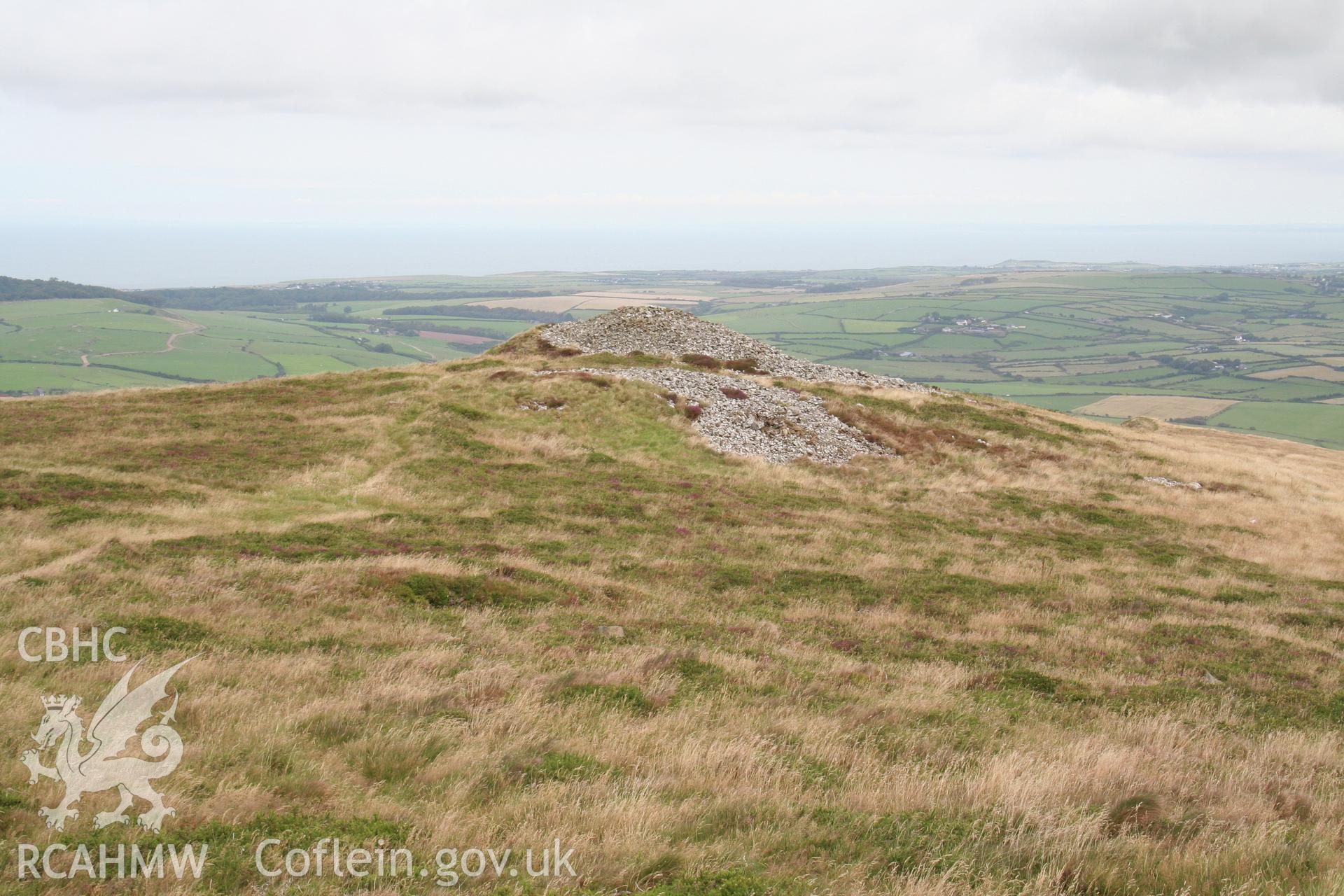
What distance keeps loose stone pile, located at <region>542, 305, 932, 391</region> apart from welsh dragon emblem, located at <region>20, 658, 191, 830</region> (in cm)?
5144

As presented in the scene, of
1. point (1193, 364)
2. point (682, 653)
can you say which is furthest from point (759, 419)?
point (1193, 364)

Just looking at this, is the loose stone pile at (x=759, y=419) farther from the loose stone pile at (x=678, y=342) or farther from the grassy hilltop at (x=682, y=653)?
the loose stone pile at (x=678, y=342)

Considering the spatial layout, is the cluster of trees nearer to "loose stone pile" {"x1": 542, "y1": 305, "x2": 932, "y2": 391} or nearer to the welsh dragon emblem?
"loose stone pile" {"x1": 542, "y1": 305, "x2": 932, "y2": 391}

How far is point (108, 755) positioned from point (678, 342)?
56.8 meters

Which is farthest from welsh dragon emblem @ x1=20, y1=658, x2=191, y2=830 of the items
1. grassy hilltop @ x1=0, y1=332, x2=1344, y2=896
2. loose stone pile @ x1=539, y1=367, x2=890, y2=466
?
loose stone pile @ x1=539, y1=367, x2=890, y2=466

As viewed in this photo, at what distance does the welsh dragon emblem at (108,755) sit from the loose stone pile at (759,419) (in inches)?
1301

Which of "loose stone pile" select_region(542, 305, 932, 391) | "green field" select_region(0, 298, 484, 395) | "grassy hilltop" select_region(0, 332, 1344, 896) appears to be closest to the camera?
"grassy hilltop" select_region(0, 332, 1344, 896)

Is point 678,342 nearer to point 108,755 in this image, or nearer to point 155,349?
point 108,755

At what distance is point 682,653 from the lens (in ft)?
47.5

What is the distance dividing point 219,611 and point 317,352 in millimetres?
162528

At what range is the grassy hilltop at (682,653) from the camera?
23.6 ft

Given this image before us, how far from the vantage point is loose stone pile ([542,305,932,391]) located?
199ft

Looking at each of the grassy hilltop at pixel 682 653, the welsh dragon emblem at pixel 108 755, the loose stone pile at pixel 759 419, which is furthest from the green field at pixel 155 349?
the welsh dragon emblem at pixel 108 755

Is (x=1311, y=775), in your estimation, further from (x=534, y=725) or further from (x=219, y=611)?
(x=219, y=611)
